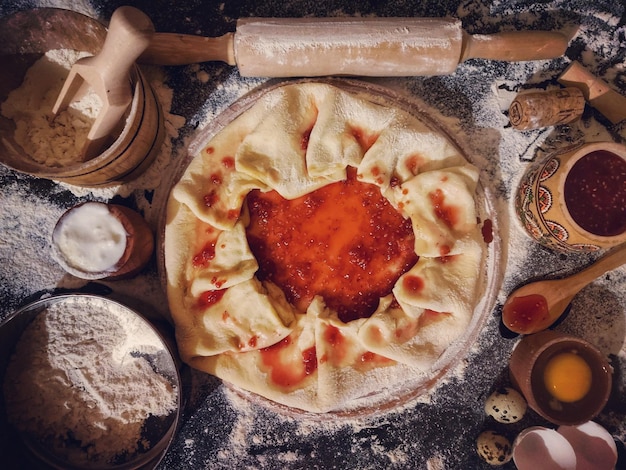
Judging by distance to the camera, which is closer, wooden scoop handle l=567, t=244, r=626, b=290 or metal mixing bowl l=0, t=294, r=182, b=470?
metal mixing bowl l=0, t=294, r=182, b=470

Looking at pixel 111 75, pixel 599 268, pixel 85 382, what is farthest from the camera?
pixel 599 268

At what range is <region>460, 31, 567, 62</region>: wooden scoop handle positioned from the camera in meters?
2.35

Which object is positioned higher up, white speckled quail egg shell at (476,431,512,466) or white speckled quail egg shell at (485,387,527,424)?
white speckled quail egg shell at (485,387,527,424)

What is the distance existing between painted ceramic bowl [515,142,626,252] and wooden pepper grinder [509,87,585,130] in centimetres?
24

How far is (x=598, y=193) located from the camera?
7.24 feet

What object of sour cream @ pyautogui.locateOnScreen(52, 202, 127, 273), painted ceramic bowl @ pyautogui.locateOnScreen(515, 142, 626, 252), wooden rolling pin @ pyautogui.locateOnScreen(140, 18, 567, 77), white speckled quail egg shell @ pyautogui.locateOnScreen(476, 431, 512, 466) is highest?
wooden rolling pin @ pyautogui.locateOnScreen(140, 18, 567, 77)

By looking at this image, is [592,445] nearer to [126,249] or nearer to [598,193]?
[598,193]

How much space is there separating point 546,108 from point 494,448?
1.67m

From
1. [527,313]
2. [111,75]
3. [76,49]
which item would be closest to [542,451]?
[527,313]

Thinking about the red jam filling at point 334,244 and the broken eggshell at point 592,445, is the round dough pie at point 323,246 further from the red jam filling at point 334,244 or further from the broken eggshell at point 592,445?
the broken eggshell at point 592,445

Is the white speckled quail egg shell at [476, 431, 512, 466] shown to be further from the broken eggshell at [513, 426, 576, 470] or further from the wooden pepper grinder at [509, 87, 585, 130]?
the wooden pepper grinder at [509, 87, 585, 130]

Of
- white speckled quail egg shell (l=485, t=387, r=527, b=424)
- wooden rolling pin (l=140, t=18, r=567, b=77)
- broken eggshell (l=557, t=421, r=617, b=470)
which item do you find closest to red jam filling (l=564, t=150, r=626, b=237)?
wooden rolling pin (l=140, t=18, r=567, b=77)

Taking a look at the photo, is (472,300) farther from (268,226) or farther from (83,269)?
(83,269)

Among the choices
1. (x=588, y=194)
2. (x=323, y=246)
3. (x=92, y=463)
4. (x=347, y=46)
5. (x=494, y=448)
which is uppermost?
(x=347, y=46)
